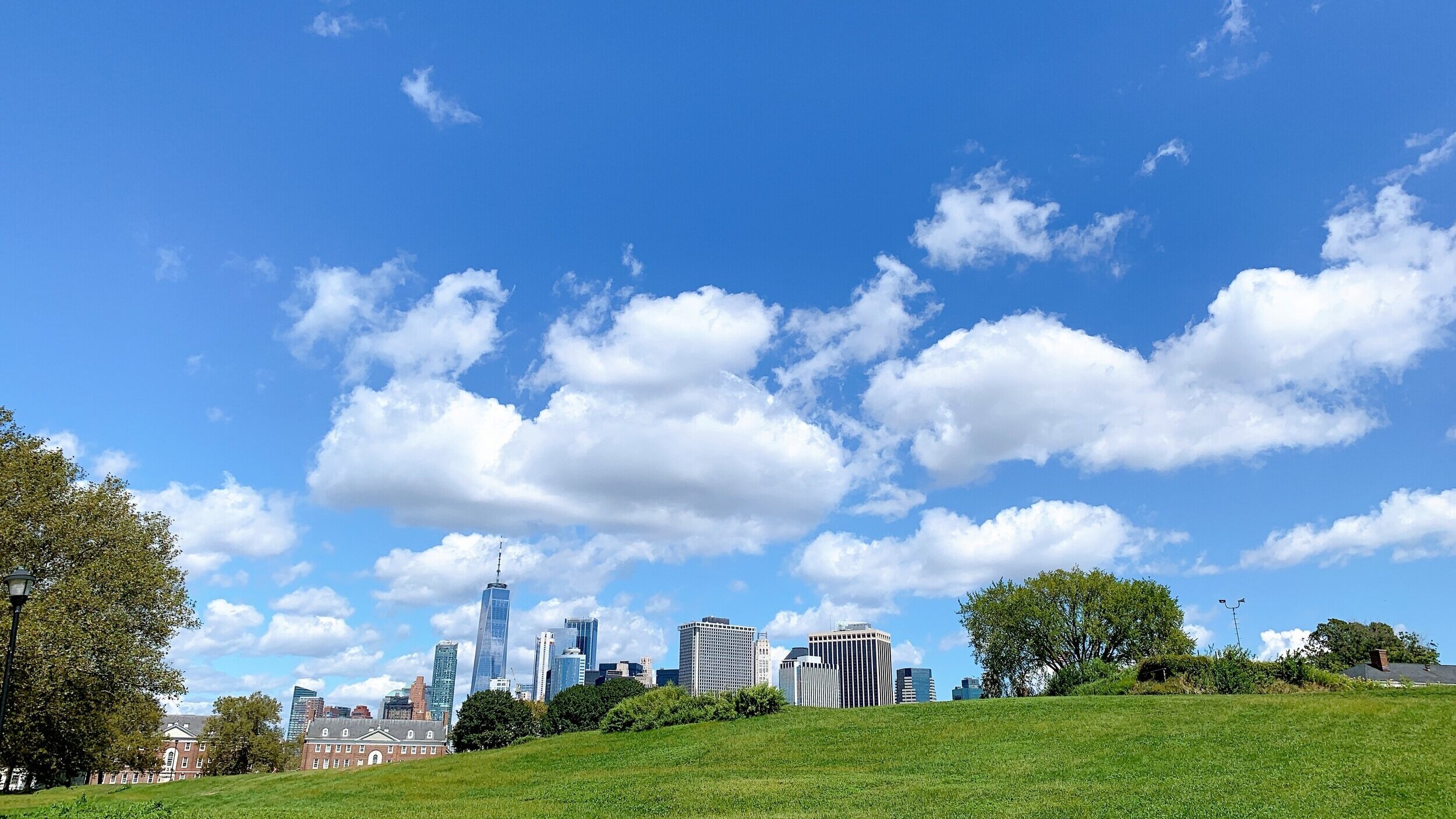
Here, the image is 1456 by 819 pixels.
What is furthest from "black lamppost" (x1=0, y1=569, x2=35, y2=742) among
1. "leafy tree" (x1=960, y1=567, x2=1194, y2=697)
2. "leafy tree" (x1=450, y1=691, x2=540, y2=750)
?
"leafy tree" (x1=450, y1=691, x2=540, y2=750)

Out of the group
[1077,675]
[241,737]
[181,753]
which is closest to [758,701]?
[1077,675]

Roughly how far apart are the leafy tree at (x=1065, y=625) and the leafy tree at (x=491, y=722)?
158 ft

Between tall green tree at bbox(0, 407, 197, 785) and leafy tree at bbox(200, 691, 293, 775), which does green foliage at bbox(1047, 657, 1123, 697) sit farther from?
leafy tree at bbox(200, 691, 293, 775)

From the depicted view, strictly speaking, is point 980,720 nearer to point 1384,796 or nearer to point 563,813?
point 1384,796

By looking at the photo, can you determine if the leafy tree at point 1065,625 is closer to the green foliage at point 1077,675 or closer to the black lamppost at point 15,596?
the green foliage at point 1077,675

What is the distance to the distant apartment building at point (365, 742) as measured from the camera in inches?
5940

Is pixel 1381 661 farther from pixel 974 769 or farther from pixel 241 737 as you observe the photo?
pixel 241 737

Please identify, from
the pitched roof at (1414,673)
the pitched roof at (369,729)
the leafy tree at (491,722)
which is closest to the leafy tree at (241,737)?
the leafy tree at (491,722)

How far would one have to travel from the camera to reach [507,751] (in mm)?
33906

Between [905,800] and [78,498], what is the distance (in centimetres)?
3255

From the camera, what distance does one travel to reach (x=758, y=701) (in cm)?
3428

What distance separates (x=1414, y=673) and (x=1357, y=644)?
98.8 ft

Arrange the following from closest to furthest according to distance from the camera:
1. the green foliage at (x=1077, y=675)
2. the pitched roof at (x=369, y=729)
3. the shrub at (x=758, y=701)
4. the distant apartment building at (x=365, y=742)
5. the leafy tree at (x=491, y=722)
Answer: the shrub at (x=758, y=701) < the green foliage at (x=1077, y=675) < the leafy tree at (x=491, y=722) < the distant apartment building at (x=365, y=742) < the pitched roof at (x=369, y=729)

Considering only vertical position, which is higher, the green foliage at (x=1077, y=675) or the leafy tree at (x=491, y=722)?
the green foliage at (x=1077, y=675)
